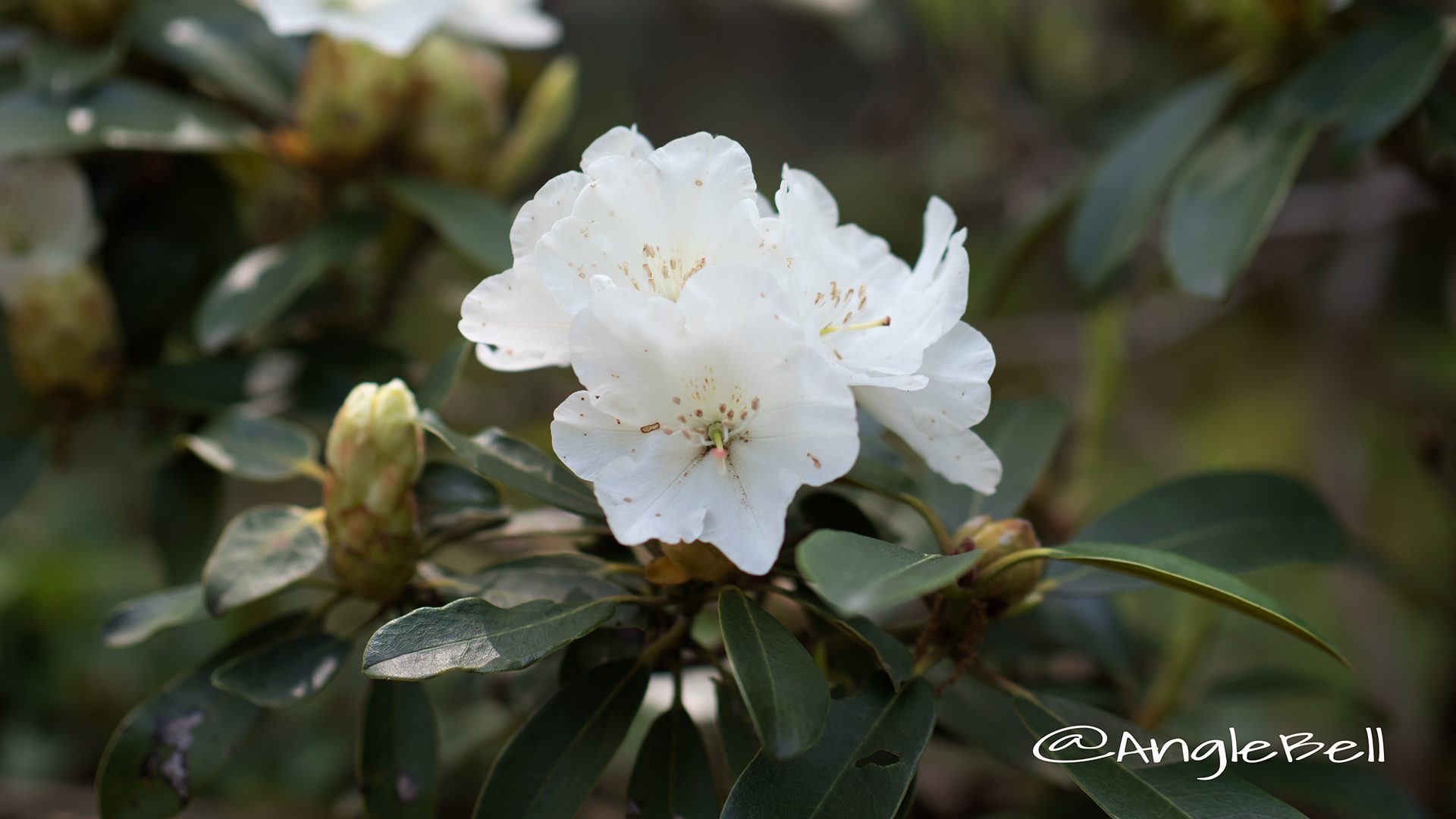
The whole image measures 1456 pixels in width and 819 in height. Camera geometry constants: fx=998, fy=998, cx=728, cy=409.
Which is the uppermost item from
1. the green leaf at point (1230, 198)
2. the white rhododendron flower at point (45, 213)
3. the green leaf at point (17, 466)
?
the green leaf at point (1230, 198)

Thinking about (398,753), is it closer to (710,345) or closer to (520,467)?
(520,467)

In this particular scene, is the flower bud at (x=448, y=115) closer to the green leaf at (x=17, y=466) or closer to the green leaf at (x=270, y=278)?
the green leaf at (x=270, y=278)

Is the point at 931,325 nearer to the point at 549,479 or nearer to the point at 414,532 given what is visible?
the point at 549,479

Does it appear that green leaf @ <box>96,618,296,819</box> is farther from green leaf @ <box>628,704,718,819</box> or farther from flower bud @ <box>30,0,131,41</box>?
flower bud @ <box>30,0,131,41</box>

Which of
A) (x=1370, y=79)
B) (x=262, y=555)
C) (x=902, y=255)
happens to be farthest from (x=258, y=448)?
(x=902, y=255)

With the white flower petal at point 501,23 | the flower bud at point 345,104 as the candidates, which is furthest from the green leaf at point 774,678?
the white flower petal at point 501,23
